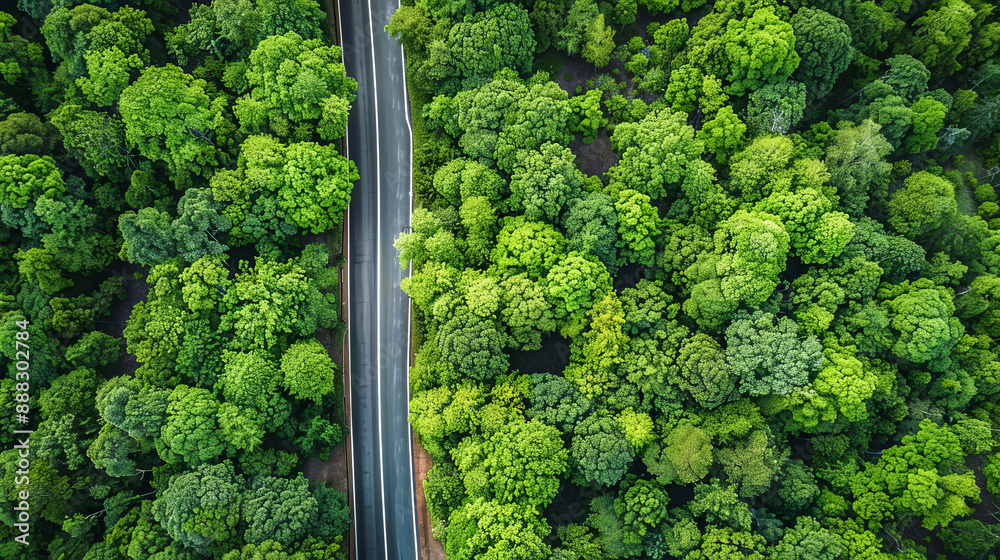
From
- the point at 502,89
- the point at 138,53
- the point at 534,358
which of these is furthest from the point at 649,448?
the point at 138,53

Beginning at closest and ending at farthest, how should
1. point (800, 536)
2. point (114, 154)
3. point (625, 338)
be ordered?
point (800, 536)
point (625, 338)
point (114, 154)

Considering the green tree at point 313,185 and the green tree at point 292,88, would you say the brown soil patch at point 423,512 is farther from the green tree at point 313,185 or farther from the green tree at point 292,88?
the green tree at point 292,88

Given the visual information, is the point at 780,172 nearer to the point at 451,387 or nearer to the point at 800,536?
the point at 800,536

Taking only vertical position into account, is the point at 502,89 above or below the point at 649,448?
above

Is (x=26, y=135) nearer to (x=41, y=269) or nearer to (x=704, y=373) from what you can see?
(x=41, y=269)

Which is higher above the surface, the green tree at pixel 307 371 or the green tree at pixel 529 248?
the green tree at pixel 529 248

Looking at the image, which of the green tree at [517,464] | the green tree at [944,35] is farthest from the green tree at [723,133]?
the green tree at [517,464]
